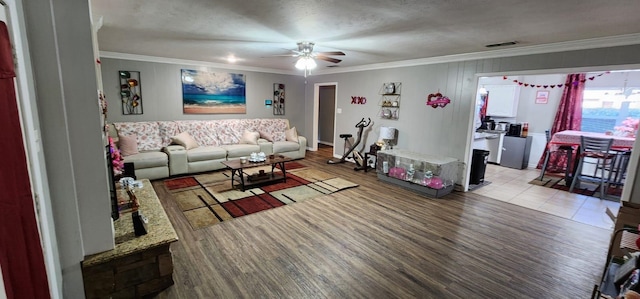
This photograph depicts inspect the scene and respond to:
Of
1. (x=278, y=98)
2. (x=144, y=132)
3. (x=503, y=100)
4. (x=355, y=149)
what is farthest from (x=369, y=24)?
(x=503, y=100)

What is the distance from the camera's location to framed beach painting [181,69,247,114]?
577 cm

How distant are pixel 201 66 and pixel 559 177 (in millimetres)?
7771

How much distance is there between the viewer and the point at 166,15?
2572 mm

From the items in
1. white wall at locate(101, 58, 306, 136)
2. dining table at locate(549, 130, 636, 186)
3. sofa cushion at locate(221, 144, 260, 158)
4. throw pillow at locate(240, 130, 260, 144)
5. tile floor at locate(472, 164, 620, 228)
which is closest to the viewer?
tile floor at locate(472, 164, 620, 228)

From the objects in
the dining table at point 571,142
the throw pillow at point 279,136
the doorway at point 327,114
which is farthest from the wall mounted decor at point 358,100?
the dining table at point 571,142

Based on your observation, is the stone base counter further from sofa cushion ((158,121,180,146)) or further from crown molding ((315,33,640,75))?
crown molding ((315,33,640,75))

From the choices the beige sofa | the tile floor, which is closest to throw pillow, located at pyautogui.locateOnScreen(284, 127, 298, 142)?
the beige sofa

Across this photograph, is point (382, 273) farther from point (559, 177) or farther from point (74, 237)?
point (559, 177)

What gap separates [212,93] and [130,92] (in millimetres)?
1513

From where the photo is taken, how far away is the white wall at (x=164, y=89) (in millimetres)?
4973

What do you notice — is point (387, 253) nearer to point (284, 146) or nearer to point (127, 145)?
point (284, 146)

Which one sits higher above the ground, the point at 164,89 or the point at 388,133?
the point at 164,89

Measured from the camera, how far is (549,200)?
4215mm

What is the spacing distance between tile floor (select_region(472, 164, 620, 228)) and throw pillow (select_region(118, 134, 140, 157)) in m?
5.85
